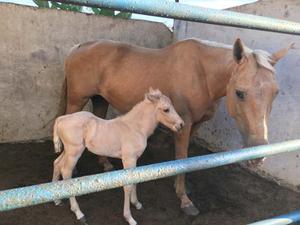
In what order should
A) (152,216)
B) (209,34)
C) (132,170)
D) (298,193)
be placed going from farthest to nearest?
(209,34), (298,193), (152,216), (132,170)

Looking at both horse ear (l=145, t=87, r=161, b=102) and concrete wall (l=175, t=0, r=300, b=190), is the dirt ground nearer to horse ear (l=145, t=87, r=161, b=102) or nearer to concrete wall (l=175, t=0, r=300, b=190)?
concrete wall (l=175, t=0, r=300, b=190)

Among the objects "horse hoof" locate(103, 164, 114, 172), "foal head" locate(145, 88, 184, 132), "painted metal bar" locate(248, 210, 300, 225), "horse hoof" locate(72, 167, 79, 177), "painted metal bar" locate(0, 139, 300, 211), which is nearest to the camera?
"painted metal bar" locate(0, 139, 300, 211)

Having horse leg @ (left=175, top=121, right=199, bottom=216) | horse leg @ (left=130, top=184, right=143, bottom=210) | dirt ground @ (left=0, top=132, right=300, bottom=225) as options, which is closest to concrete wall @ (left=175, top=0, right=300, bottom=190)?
dirt ground @ (left=0, top=132, right=300, bottom=225)

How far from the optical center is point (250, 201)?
2.81 metres

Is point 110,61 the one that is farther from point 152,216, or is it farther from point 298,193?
point 298,193

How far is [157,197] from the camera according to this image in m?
2.76

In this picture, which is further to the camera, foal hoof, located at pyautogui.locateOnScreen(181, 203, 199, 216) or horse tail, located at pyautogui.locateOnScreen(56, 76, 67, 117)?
horse tail, located at pyautogui.locateOnScreen(56, 76, 67, 117)

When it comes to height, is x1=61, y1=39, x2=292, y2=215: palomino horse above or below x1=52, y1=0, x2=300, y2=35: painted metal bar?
below

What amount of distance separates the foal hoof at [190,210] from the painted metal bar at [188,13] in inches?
74.5

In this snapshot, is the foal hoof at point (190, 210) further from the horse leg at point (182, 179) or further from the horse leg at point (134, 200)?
the horse leg at point (134, 200)

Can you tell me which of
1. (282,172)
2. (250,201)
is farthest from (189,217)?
(282,172)

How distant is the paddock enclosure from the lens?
8.41 ft

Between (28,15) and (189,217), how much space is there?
2654 mm

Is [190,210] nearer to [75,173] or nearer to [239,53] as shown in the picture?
[75,173]
